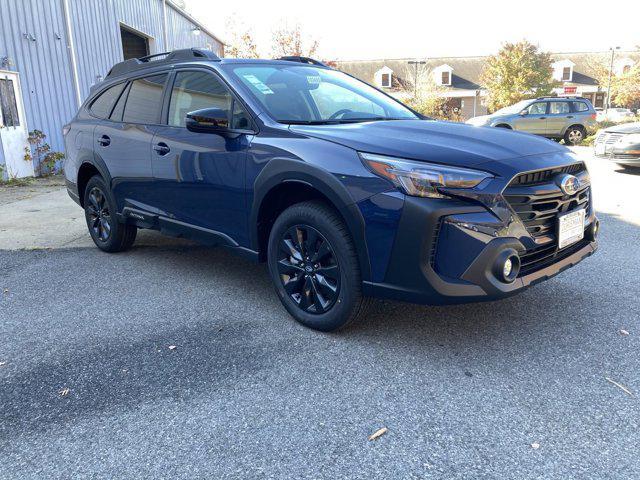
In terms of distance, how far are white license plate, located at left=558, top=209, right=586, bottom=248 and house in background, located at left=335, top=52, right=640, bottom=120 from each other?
41898mm

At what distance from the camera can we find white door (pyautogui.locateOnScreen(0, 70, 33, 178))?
997 cm

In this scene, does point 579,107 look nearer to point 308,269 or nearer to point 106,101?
point 106,101

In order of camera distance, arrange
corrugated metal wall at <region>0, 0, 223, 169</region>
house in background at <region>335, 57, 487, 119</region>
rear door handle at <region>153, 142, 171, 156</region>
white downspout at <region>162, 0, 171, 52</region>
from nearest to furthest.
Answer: rear door handle at <region>153, 142, 171, 156</region> → corrugated metal wall at <region>0, 0, 223, 169</region> → white downspout at <region>162, 0, 171, 52</region> → house in background at <region>335, 57, 487, 119</region>

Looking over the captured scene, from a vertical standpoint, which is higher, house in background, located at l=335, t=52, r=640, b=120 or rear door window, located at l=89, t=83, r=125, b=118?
house in background, located at l=335, t=52, r=640, b=120

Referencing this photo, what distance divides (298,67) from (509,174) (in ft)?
7.12

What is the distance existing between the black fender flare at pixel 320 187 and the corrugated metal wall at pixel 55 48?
8888 mm

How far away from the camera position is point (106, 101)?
4.92 meters

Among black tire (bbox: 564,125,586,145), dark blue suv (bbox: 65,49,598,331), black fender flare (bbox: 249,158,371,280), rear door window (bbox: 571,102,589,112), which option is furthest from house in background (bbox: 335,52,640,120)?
black fender flare (bbox: 249,158,371,280)

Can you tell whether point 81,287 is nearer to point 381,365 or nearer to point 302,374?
point 302,374

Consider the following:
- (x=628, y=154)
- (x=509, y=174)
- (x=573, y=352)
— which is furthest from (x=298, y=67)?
(x=628, y=154)

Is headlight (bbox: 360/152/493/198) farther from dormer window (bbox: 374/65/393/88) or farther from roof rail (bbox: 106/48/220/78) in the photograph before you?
dormer window (bbox: 374/65/393/88)

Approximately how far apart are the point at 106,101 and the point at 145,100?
0.81 m

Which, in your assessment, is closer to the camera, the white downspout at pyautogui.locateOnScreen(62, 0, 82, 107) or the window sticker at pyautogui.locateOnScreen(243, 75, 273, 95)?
the window sticker at pyautogui.locateOnScreen(243, 75, 273, 95)

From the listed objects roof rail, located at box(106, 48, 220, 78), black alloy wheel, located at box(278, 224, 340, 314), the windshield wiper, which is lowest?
black alloy wheel, located at box(278, 224, 340, 314)
